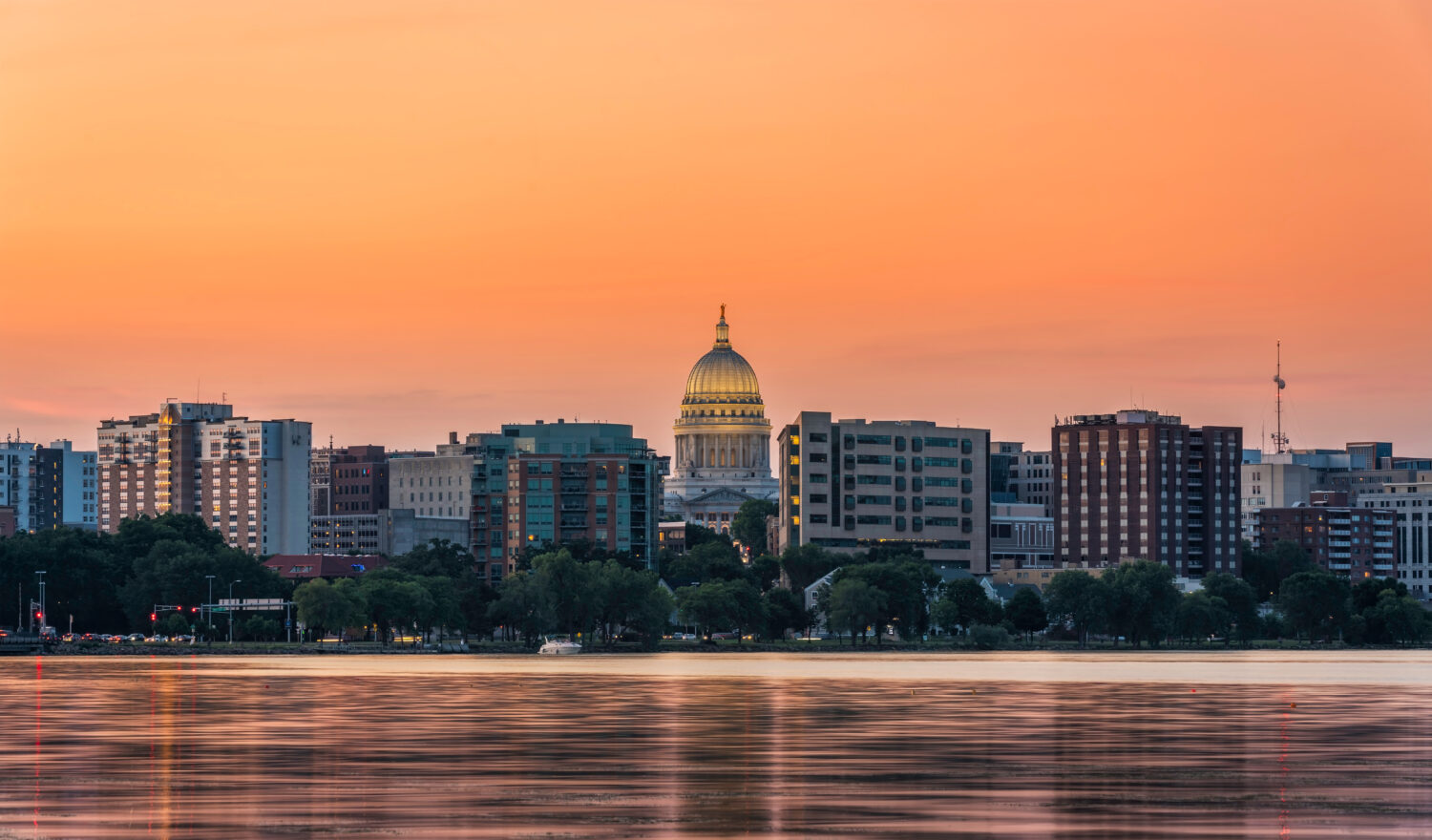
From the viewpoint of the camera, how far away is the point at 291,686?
106688 mm

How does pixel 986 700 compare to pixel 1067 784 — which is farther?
pixel 986 700

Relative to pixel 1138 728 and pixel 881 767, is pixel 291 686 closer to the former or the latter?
pixel 1138 728

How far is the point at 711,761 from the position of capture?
55594mm

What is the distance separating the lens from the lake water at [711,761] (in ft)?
136

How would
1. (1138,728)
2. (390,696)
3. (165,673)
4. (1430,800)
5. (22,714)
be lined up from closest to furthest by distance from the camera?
1. (1430,800)
2. (1138,728)
3. (22,714)
4. (390,696)
5. (165,673)

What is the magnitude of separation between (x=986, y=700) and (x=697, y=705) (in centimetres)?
1263

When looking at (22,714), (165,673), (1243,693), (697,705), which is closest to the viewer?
(22,714)

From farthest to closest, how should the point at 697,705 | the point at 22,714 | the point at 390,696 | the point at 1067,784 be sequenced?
the point at 390,696 → the point at 697,705 → the point at 22,714 → the point at 1067,784

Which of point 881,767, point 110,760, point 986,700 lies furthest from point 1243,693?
point 110,760

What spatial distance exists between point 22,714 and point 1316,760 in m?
44.1

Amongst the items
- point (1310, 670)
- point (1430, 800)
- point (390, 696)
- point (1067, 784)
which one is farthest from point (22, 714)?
point (1310, 670)

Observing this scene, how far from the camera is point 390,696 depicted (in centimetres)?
9356

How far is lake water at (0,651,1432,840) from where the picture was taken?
136ft

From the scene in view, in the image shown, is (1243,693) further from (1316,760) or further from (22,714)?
(22,714)
